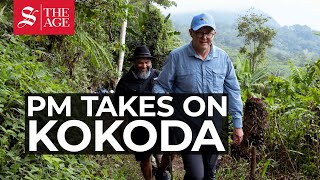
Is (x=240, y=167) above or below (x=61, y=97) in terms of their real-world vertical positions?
below

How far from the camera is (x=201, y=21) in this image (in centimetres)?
335

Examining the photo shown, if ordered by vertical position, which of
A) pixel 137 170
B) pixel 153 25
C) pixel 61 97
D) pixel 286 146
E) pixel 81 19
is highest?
pixel 153 25

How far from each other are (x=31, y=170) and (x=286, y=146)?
342 centimetres

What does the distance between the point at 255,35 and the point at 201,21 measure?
29402 millimetres

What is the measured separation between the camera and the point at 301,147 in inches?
198

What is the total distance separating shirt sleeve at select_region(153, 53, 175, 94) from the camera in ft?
11.8

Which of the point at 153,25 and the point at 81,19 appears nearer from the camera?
the point at 81,19

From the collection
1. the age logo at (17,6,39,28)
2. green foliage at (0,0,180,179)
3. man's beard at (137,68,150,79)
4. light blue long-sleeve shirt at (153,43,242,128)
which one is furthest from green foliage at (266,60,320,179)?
the age logo at (17,6,39,28)

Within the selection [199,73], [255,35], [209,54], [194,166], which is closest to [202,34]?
[209,54]

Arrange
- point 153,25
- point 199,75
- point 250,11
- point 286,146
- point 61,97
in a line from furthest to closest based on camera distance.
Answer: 1. point 250,11
2. point 153,25
3. point 286,146
4. point 61,97
5. point 199,75

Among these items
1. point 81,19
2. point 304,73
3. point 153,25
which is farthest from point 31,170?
point 153,25

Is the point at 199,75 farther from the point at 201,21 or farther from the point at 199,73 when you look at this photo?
the point at 201,21

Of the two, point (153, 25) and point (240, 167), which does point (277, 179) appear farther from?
point (153, 25)

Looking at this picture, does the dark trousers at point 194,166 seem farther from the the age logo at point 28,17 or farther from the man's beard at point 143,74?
the the age logo at point 28,17
